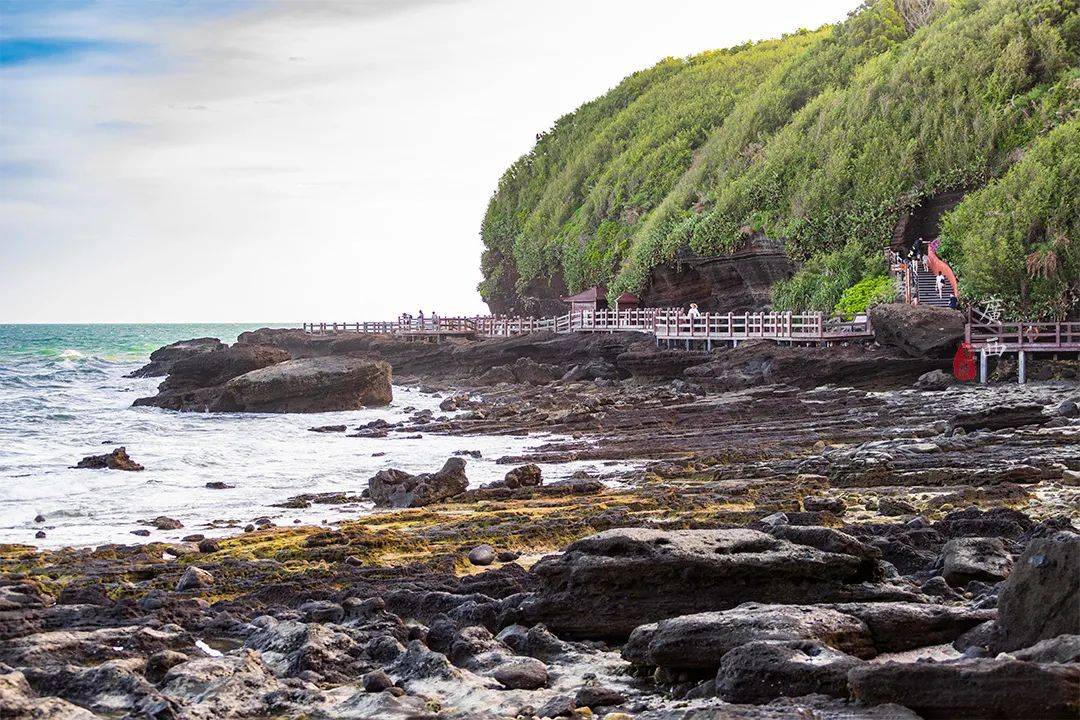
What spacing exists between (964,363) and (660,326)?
653 inches

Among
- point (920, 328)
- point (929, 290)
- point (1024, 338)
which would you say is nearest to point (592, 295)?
point (929, 290)

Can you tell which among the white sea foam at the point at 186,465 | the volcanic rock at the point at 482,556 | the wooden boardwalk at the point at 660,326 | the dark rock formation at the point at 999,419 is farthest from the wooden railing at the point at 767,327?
the volcanic rock at the point at 482,556

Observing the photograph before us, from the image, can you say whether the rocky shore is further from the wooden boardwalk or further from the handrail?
the wooden boardwalk

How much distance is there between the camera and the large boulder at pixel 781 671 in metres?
7.88

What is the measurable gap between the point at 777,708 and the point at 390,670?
153 inches

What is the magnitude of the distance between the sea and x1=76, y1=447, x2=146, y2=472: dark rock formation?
425mm

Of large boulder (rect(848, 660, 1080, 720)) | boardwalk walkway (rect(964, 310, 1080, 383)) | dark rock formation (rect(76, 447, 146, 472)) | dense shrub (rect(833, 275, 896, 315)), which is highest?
dense shrub (rect(833, 275, 896, 315))

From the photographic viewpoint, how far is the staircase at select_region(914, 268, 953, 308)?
40.6m

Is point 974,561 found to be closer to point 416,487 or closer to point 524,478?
point 524,478

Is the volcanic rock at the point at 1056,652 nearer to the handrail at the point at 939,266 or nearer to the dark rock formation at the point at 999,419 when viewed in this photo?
the dark rock formation at the point at 999,419

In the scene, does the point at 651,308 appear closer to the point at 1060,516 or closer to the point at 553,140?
the point at 553,140

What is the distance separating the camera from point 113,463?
24938 mm

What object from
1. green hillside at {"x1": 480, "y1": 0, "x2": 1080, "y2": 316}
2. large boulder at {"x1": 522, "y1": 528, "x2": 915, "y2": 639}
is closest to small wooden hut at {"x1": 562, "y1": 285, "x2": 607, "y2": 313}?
green hillside at {"x1": 480, "y1": 0, "x2": 1080, "y2": 316}

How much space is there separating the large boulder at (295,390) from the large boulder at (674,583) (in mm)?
33040
